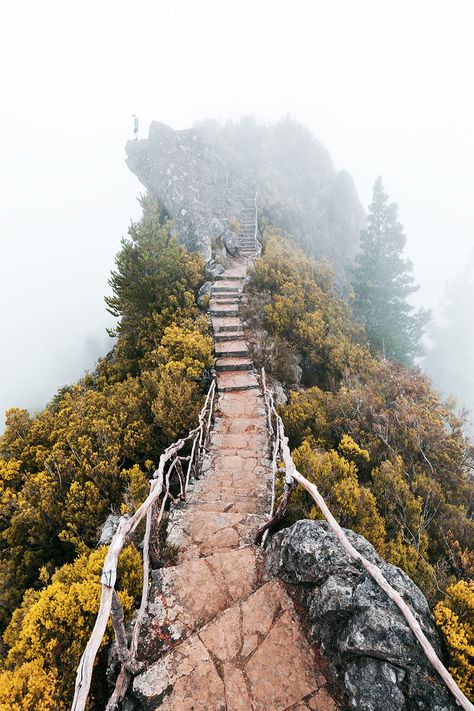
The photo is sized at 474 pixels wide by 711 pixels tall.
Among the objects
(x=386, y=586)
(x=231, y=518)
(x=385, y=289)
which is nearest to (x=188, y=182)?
(x=385, y=289)

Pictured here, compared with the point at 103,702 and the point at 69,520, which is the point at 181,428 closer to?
the point at 69,520

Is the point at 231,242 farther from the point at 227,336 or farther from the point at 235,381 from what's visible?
the point at 235,381

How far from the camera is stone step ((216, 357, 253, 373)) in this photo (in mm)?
10316

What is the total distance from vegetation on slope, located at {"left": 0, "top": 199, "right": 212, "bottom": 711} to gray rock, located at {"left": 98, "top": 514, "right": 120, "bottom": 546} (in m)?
0.15

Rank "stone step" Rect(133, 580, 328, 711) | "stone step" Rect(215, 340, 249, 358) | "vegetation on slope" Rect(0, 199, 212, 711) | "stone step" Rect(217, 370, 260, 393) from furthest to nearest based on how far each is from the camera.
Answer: "stone step" Rect(215, 340, 249, 358) < "stone step" Rect(217, 370, 260, 393) < "vegetation on slope" Rect(0, 199, 212, 711) < "stone step" Rect(133, 580, 328, 711)

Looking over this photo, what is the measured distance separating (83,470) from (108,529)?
4.89ft

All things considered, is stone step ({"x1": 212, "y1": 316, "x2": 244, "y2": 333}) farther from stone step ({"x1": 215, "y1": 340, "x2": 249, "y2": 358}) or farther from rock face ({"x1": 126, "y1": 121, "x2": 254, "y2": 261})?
rock face ({"x1": 126, "y1": 121, "x2": 254, "y2": 261})

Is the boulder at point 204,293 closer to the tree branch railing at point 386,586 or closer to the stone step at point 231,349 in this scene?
the stone step at point 231,349

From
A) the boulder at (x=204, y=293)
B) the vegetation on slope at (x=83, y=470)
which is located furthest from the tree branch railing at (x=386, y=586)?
the boulder at (x=204, y=293)

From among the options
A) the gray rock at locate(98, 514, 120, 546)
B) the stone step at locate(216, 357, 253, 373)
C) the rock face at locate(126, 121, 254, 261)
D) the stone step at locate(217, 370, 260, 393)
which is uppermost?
the rock face at locate(126, 121, 254, 261)

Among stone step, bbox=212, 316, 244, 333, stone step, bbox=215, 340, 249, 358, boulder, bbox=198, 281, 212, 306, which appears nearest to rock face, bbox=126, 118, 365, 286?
boulder, bbox=198, 281, 212, 306

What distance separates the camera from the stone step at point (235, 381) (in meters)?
9.52

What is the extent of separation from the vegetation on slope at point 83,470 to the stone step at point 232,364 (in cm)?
59

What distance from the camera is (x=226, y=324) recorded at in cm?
1223
